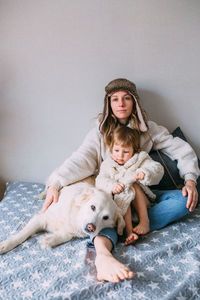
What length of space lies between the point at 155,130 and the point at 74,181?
0.62 metres

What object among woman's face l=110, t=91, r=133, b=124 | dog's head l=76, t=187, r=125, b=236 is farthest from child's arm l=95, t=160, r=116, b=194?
woman's face l=110, t=91, r=133, b=124

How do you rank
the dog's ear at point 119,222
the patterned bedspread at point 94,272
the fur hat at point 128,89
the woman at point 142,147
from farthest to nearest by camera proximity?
the fur hat at point 128,89 → the woman at point 142,147 → the dog's ear at point 119,222 → the patterned bedspread at point 94,272

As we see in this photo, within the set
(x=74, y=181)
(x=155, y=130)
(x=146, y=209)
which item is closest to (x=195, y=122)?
(x=155, y=130)

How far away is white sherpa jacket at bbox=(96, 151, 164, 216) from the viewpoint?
1.40m

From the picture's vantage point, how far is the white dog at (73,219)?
4.04 feet

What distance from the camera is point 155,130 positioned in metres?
1.81

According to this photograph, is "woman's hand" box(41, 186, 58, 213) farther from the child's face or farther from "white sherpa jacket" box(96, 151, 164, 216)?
the child's face

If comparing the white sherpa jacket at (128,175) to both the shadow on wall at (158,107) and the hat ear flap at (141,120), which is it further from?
the shadow on wall at (158,107)

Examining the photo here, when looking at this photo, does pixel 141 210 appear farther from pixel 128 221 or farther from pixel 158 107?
pixel 158 107

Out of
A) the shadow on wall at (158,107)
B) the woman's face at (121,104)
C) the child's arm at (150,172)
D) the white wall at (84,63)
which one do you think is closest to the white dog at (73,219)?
the child's arm at (150,172)

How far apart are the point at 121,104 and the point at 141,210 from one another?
0.63 metres

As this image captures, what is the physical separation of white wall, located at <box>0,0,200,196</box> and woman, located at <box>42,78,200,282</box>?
0.22 meters

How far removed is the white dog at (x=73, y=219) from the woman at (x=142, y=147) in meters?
0.11

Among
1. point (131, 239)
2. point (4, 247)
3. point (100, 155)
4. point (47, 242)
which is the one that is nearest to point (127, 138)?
point (100, 155)
